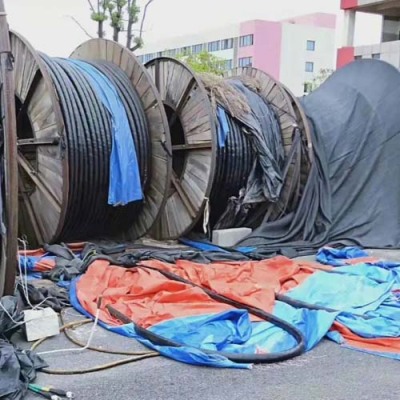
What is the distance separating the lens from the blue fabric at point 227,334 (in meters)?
4.23

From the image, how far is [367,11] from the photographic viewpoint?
2727cm

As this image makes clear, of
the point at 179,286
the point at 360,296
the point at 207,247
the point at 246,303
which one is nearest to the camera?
the point at 246,303

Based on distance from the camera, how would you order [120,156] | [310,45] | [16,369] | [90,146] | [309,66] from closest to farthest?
[16,369]
[90,146]
[120,156]
[309,66]
[310,45]

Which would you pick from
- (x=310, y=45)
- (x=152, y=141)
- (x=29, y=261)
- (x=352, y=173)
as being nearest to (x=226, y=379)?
(x=29, y=261)

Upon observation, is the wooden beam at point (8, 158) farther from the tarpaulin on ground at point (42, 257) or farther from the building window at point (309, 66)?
the building window at point (309, 66)

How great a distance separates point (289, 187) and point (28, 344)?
5369 millimetres

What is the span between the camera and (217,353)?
13.9 ft

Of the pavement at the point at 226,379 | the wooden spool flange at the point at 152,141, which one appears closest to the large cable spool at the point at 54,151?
the wooden spool flange at the point at 152,141

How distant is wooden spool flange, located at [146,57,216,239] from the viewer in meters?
8.16

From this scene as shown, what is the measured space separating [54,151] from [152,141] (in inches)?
53.4

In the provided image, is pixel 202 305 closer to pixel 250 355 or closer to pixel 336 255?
pixel 250 355

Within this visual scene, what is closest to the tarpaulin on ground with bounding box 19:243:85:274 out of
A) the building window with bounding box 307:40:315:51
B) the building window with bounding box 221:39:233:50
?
the building window with bounding box 221:39:233:50

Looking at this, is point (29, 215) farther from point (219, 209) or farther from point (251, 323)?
point (251, 323)

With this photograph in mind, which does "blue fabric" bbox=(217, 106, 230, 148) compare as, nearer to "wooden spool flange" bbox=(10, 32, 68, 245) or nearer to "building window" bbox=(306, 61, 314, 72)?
"wooden spool flange" bbox=(10, 32, 68, 245)
